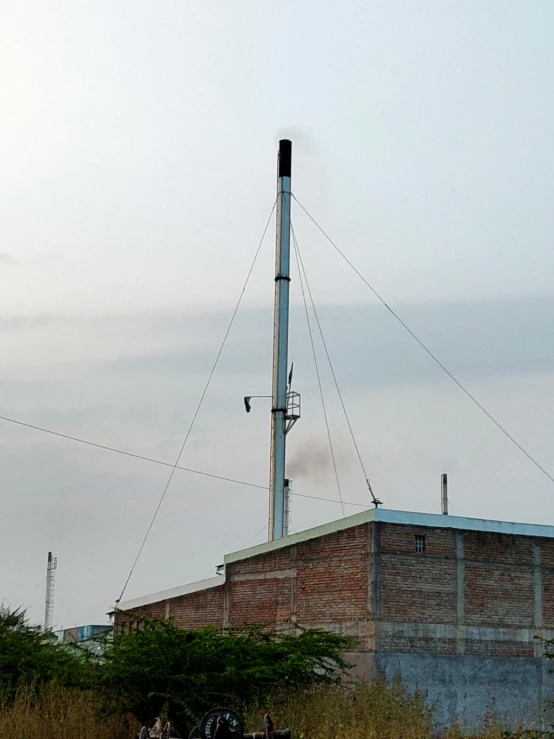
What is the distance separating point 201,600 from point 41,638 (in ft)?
22.0

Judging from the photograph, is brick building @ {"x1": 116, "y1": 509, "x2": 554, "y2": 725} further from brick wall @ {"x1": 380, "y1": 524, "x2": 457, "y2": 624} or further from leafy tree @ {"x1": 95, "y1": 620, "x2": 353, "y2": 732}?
leafy tree @ {"x1": 95, "y1": 620, "x2": 353, "y2": 732}

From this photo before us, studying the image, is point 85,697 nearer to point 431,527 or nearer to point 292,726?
point 292,726

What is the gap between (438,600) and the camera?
25031mm

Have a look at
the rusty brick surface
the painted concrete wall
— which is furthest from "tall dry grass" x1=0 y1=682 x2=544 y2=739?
the rusty brick surface

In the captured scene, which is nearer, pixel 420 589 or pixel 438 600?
pixel 420 589

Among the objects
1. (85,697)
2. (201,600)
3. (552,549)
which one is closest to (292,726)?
(85,697)

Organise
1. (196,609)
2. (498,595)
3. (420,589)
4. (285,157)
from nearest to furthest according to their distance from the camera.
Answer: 1. (420,589)
2. (498,595)
3. (196,609)
4. (285,157)

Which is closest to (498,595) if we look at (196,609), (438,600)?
(438,600)

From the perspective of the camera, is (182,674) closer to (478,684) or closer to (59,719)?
(59,719)

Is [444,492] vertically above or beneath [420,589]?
above

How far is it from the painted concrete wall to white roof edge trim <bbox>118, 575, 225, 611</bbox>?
7382mm

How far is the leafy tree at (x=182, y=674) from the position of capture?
1786 centimetres

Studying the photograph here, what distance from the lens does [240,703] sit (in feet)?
60.2

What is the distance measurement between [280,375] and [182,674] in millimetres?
18863
